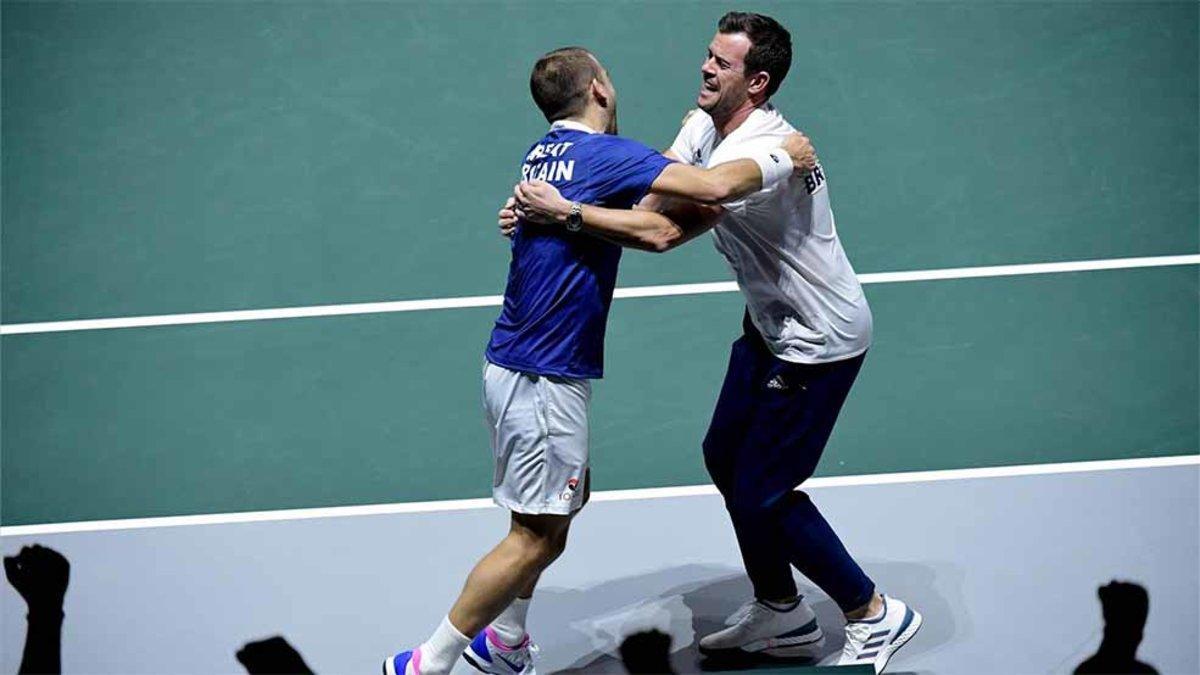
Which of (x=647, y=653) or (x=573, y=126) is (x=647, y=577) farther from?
(x=573, y=126)

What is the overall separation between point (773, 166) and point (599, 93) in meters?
0.66

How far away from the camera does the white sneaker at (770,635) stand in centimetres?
581

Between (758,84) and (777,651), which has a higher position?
(758,84)

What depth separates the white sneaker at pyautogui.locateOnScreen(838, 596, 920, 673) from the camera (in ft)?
A: 18.3

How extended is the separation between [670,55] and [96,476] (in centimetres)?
440

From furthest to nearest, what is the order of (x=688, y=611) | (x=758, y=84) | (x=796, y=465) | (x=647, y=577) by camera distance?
(x=647, y=577), (x=688, y=611), (x=796, y=465), (x=758, y=84)

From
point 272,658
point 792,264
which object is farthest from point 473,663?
point 792,264

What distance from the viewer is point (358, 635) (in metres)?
6.05

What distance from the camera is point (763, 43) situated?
17.5 ft

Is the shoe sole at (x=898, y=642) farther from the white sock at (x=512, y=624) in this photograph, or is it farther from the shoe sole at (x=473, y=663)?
the shoe sole at (x=473, y=663)

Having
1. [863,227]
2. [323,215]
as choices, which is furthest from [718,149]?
[323,215]

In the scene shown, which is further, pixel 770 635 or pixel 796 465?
pixel 770 635

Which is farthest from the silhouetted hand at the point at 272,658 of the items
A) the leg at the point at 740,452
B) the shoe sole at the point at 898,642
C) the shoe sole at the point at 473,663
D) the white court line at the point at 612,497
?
the shoe sole at the point at 898,642

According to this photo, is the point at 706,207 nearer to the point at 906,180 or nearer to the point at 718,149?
the point at 718,149
